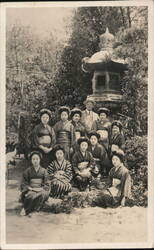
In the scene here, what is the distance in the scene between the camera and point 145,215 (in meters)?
2.05

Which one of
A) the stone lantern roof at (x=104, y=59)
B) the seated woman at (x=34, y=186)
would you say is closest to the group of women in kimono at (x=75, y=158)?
the seated woman at (x=34, y=186)

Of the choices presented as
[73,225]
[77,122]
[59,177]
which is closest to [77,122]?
[77,122]

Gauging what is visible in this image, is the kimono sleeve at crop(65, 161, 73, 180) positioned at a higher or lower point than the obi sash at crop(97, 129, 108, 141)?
lower

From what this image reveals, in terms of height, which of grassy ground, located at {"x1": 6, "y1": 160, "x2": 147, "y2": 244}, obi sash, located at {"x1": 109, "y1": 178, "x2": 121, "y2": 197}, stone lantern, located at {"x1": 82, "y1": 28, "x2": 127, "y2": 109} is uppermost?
stone lantern, located at {"x1": 82, "y1": 28, "x2": 127, "y2": 109}

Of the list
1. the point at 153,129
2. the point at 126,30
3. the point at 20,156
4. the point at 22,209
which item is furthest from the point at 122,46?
the point at 22,209

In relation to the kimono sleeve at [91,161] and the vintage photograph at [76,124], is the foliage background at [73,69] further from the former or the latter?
the kimono sleeve at [91,161]

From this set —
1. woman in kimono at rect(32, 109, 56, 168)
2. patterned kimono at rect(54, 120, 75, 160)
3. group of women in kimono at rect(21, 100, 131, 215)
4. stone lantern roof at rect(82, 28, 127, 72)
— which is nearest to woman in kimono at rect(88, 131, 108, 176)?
group of women in kimono at rect(21, 100, 131, 215)

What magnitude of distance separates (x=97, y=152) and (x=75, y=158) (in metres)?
0.12

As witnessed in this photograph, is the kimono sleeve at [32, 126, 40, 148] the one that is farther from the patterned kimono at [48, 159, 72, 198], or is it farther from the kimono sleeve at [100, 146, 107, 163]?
the kimono sleeve at [100, 146, 107, 163]

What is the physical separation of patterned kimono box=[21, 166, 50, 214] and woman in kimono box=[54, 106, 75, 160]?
0.58ft

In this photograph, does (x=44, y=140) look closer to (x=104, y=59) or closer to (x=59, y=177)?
(x=59, y=177)

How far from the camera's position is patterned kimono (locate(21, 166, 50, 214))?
2.02m

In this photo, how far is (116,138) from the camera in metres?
2.08

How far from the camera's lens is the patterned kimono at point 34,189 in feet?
6.61
